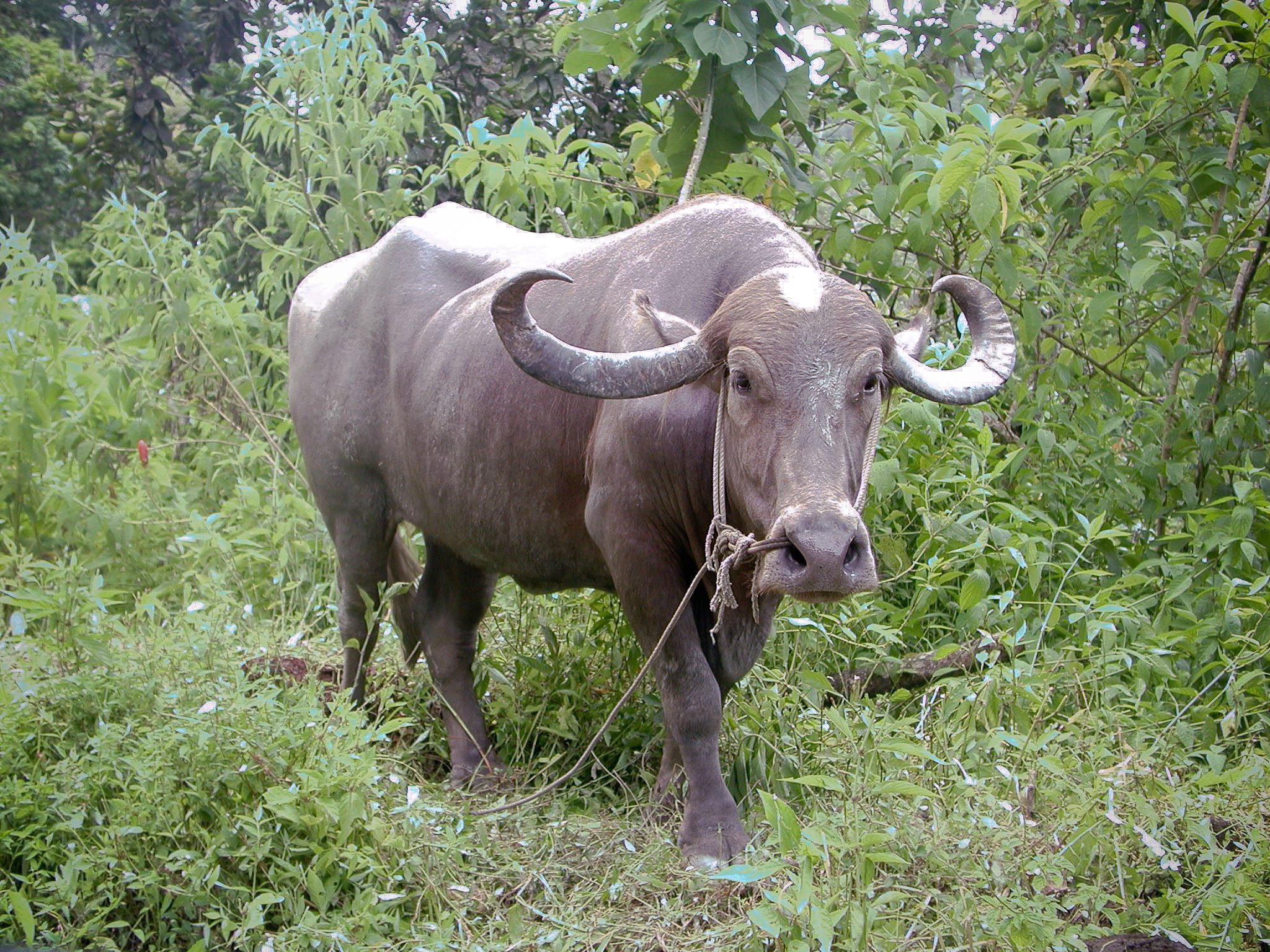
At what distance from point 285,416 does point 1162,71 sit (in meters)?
4.40

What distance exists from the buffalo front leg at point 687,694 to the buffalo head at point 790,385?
16.1 inches

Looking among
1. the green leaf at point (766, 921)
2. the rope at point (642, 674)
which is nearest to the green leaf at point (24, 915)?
the rope at point (642, 674)

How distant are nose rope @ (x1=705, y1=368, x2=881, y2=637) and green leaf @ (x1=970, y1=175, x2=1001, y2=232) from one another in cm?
132

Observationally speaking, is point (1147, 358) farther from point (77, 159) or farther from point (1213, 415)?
→ point (77, 159)

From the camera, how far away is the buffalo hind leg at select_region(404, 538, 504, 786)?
4.14m

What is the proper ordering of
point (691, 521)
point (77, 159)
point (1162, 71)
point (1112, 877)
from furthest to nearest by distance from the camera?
point (77, 159) < point (1162, 71) < point (691, 521) < point (1112, 877)

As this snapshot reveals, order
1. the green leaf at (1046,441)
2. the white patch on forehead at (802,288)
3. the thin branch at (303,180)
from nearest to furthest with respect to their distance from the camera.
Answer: the white patch on forehead at (802,288)
the green leaf at (1046,441)
the thin branch at (303,180)

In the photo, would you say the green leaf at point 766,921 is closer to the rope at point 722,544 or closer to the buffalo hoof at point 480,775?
the rope at point 722,544

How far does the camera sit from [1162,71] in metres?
4.41

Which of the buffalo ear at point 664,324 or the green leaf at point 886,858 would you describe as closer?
the green leaf at point 886,858

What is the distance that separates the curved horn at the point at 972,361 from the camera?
3.08m

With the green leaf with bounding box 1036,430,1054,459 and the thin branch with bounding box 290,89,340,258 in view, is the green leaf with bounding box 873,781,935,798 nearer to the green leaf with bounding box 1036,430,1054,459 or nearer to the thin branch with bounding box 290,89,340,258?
the green leaf with bounding box 1036,430,1054,459

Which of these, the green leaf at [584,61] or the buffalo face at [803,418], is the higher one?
the green leaf at [584,61]

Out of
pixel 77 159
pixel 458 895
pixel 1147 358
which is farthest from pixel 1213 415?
pixel 77 159
